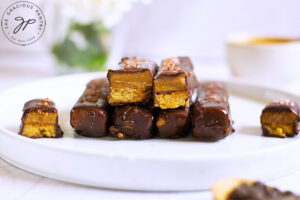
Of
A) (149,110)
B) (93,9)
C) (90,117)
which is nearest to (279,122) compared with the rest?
(149,110)

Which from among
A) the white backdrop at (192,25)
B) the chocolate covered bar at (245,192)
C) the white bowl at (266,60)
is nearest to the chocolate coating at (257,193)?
the chocolate covered bar at (245,192)

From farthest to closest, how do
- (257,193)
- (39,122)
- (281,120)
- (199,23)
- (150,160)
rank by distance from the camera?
(199,23) < (281,120) < (39,122) < (150,160) < (257,193)

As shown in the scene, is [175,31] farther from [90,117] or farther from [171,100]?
[90,117]

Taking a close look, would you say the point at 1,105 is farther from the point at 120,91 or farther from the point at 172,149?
the point at 172,149

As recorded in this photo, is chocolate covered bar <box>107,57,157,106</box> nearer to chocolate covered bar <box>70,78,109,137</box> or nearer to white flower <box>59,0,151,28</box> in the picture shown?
chocolate covered bar <box>70,78,109,137</box>

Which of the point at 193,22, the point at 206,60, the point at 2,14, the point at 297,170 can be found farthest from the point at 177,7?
the point at 297,170

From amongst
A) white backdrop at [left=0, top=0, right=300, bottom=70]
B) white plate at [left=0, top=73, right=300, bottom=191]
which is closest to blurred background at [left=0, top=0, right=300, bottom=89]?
white backdrop at [left=0, top=0, right=300, bottom=70]
